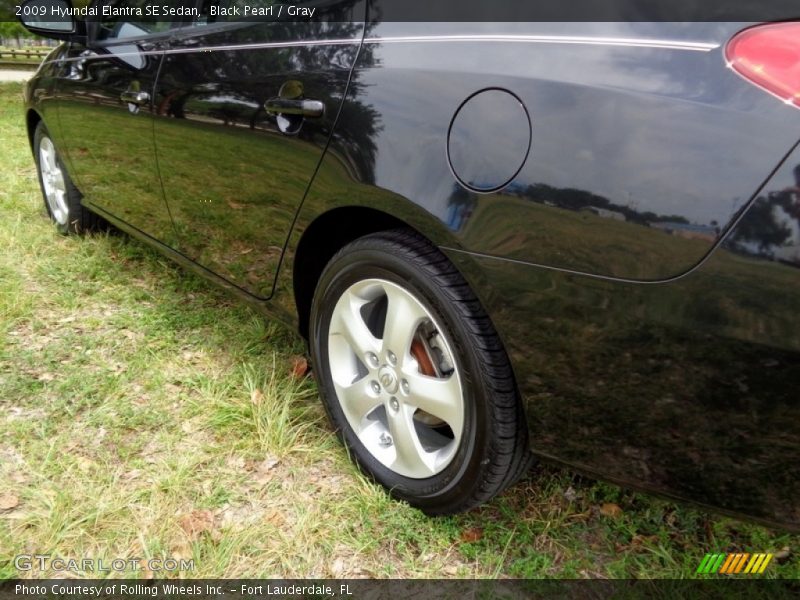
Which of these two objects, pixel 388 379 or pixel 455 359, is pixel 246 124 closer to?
pixel 388 379

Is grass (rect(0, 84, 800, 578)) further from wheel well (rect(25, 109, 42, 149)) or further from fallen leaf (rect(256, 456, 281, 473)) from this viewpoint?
wheel well (rect(25, 109, 42, 149))

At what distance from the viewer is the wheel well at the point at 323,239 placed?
1.85 metres

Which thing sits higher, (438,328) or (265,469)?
(438,328)

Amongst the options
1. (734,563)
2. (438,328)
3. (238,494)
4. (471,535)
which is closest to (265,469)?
(238,494)

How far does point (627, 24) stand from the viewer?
125cm

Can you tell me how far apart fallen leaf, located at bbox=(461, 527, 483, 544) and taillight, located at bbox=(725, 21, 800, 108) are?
1.32 metres

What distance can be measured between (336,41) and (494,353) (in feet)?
3.16

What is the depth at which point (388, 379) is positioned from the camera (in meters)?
1.83

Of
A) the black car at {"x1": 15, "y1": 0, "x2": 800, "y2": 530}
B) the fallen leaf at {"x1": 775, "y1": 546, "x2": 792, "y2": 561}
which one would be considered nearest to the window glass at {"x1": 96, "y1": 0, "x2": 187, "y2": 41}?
the black car at {"x1": 15, "y1": 0, "x2": 800, "y2": 530}

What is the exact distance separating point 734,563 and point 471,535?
70cm

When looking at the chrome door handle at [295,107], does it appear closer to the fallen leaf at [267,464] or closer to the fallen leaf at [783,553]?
the fallen leaf at [267,464]

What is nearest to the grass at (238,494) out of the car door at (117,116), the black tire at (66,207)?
the car door at (117,116)

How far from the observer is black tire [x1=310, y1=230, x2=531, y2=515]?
1.55 m

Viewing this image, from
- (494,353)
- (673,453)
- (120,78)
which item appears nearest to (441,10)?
(494,353)
